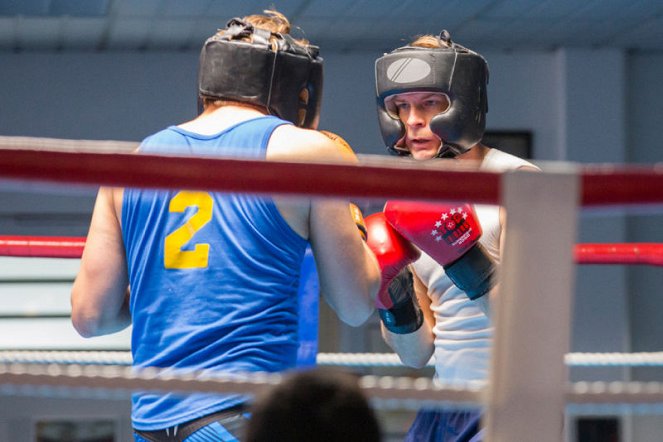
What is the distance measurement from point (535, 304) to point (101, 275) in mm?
701

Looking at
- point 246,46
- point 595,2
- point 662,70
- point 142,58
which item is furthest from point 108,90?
point 246,46

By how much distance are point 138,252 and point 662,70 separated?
495cm

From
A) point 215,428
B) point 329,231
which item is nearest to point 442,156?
point 329,231

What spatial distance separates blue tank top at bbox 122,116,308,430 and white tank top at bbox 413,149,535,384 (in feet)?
2.06

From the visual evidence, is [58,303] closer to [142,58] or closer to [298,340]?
[142,58]

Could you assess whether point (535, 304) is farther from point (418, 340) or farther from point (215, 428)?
point (418, 340)

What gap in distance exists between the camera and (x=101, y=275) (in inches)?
55.6

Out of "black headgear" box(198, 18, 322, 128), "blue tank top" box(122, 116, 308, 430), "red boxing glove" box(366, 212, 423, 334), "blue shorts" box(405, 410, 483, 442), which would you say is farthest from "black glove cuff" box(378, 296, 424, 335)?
"blue tank top" box(122, 116, 308, 430)

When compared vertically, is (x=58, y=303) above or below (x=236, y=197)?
above

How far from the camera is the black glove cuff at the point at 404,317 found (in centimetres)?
195

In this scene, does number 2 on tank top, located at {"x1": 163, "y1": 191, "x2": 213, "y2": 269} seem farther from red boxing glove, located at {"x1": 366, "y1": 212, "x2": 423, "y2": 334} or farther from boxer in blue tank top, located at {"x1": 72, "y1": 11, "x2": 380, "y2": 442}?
red boxing glove, located at {"x1": 366, "y1": 212, "x2": 423, "y2": 334}

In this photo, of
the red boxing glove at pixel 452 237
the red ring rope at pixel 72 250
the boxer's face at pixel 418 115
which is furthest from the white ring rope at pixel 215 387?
the red ring rope at pixel 72 250

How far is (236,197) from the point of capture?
1.33m

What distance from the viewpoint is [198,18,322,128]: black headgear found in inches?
58.4
